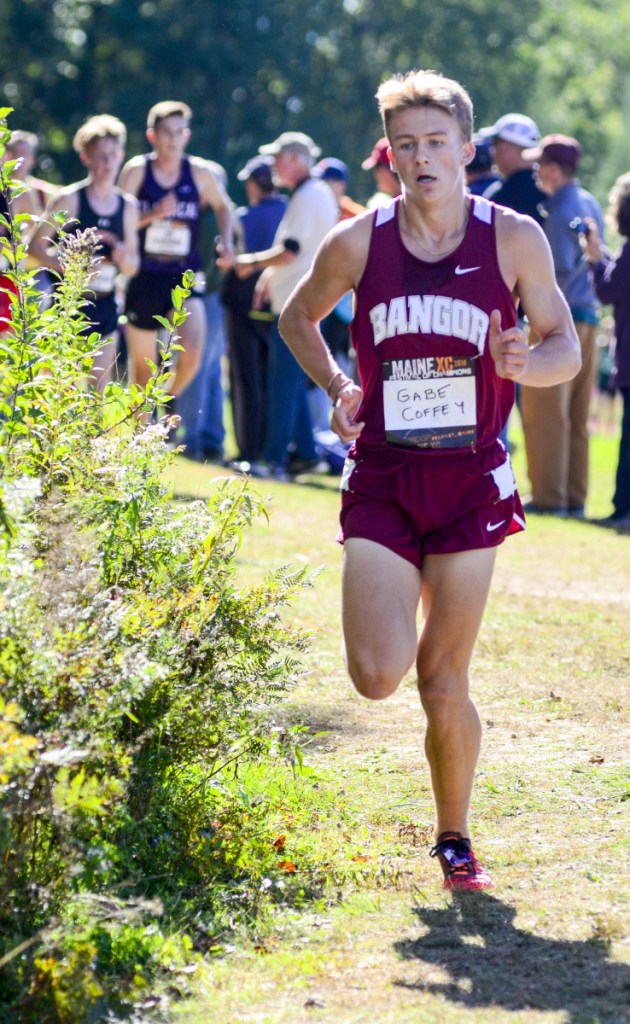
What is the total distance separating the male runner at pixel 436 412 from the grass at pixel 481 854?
10.0 inches

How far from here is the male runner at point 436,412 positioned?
14.0 ft

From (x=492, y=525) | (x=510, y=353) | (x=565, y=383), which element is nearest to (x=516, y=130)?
(x=565, y=383)

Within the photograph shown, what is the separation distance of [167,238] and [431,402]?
7.41 metres

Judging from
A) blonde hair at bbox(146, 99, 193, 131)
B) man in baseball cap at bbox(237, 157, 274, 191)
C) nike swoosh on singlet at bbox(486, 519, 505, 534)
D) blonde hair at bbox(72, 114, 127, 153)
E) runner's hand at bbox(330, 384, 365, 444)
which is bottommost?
nike swoosh on singlet at bbox(486, 519, 505, 534)

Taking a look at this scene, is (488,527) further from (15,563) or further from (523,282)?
(15,563)

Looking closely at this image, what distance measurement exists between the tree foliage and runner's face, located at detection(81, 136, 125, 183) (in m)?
32.6

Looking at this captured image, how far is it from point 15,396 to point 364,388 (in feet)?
3.27

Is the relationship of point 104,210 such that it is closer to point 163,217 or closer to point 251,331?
point 163,217

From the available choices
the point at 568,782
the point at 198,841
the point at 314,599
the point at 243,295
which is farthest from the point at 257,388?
the point at 198,841

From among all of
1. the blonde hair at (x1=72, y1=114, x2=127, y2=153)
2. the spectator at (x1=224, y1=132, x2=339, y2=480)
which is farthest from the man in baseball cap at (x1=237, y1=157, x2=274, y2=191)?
the blonde hair at (x1=72, y1=114, x2=127, y2=153)

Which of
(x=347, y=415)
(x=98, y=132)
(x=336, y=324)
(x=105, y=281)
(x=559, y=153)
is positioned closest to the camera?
(x=347, y=415)

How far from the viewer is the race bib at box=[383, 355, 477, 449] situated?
170 inches

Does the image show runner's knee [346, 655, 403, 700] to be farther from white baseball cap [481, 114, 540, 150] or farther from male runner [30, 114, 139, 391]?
white baseball cap [481, 114, 540, 150]

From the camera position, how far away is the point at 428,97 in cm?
427
